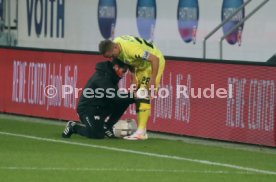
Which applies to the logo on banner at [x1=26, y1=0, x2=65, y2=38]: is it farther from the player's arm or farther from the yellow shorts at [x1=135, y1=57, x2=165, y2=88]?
the player's arm

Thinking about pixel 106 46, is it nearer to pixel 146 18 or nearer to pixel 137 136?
pixel 137 136

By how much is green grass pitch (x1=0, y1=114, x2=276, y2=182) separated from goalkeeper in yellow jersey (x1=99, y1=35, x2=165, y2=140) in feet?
1.26

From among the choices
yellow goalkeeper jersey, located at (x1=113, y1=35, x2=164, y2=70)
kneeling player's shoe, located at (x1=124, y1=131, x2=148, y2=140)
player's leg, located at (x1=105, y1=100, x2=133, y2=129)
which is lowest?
kneeling player's shoe, located at (x1=124, y1=131, x2=148, y2=140)

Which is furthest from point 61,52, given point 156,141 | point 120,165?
point 120,165

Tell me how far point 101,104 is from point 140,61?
87 centimetres

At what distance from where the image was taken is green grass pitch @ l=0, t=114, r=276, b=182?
11.9 meters

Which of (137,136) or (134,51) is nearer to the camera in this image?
(134,51)

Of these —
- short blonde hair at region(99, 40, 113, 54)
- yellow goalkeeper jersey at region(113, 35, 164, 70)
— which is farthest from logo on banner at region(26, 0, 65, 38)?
short blonde hair at region(99, 40, 113, 54)

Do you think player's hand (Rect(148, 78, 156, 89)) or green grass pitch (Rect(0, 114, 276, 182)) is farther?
player's hand (Rect(148, 78, 156, 89))

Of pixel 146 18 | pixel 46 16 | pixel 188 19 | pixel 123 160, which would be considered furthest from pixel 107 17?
pixel 123 160

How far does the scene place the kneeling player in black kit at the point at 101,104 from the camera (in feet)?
51.5

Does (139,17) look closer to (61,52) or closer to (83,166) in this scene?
(61,52)

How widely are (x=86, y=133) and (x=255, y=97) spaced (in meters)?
2.48

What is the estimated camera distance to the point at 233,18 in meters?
18.6
